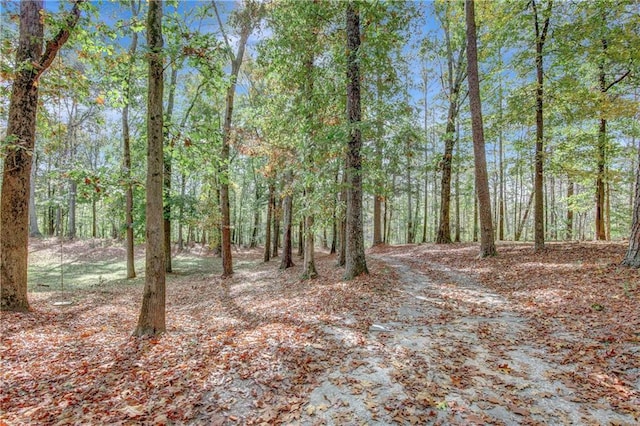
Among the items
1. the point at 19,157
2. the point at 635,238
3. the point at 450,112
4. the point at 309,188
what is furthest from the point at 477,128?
the point at 19,157

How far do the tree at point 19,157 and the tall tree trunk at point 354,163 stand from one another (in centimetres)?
660

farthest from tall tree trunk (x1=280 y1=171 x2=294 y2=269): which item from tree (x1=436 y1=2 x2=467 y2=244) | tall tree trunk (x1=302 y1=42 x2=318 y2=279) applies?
tree (x1=436 y1=2 x2=467 y2=244)

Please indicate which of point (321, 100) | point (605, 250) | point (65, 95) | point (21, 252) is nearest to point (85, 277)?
point (21, 252)

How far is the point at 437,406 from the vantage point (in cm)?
334

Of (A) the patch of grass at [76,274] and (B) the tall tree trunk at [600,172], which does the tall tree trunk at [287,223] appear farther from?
(B) the tall tree trunk at [600,172]

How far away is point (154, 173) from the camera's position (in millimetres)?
5406

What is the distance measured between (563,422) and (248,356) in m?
3.74

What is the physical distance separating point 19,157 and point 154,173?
3.76m

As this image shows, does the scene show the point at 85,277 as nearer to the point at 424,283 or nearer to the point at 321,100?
the point at 321,100

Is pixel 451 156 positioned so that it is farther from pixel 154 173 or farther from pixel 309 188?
pixel 154 173

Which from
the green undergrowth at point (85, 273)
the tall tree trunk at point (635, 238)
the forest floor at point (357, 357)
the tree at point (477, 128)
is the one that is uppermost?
the tree at point (477, 128)

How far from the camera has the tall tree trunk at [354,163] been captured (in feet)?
28.8

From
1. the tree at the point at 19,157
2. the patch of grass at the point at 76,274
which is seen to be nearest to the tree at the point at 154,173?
the tree at the point at 19,157

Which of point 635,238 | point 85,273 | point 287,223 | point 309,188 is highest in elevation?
point 309,188
